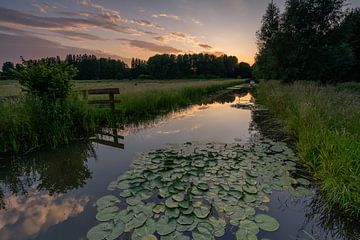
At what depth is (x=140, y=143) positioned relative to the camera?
6.19 meters

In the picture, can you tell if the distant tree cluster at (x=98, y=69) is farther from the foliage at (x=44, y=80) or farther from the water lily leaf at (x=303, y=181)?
the water lily leaf at (x=303, y=181)

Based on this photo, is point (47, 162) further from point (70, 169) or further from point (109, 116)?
point (109, 116)

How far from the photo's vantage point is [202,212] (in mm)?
2678

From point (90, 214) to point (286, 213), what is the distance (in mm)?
2805

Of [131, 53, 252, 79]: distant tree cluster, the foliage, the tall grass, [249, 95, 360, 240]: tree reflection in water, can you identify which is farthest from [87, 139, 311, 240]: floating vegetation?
[131, 53, 252, 79]: distant tree cluster

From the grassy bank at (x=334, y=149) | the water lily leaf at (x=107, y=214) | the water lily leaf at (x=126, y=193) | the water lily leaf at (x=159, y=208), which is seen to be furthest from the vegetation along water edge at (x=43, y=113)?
the grassy bank at (x=334, y=149)

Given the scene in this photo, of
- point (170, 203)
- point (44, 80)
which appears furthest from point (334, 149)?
point (44, 80)

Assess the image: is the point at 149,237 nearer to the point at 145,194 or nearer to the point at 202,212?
the point at 202,212

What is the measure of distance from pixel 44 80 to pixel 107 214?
17.2ft

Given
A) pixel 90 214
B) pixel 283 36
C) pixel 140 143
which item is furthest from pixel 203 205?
pixel 283 36

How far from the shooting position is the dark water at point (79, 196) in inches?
102

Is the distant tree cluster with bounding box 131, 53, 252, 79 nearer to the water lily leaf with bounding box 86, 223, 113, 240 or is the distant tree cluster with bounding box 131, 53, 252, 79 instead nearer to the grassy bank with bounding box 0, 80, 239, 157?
the grassy bank with bounding box 0, 80, 239, 157

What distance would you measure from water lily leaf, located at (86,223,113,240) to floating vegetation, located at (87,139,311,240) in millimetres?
11

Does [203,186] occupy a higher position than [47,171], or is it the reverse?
[203,186]
